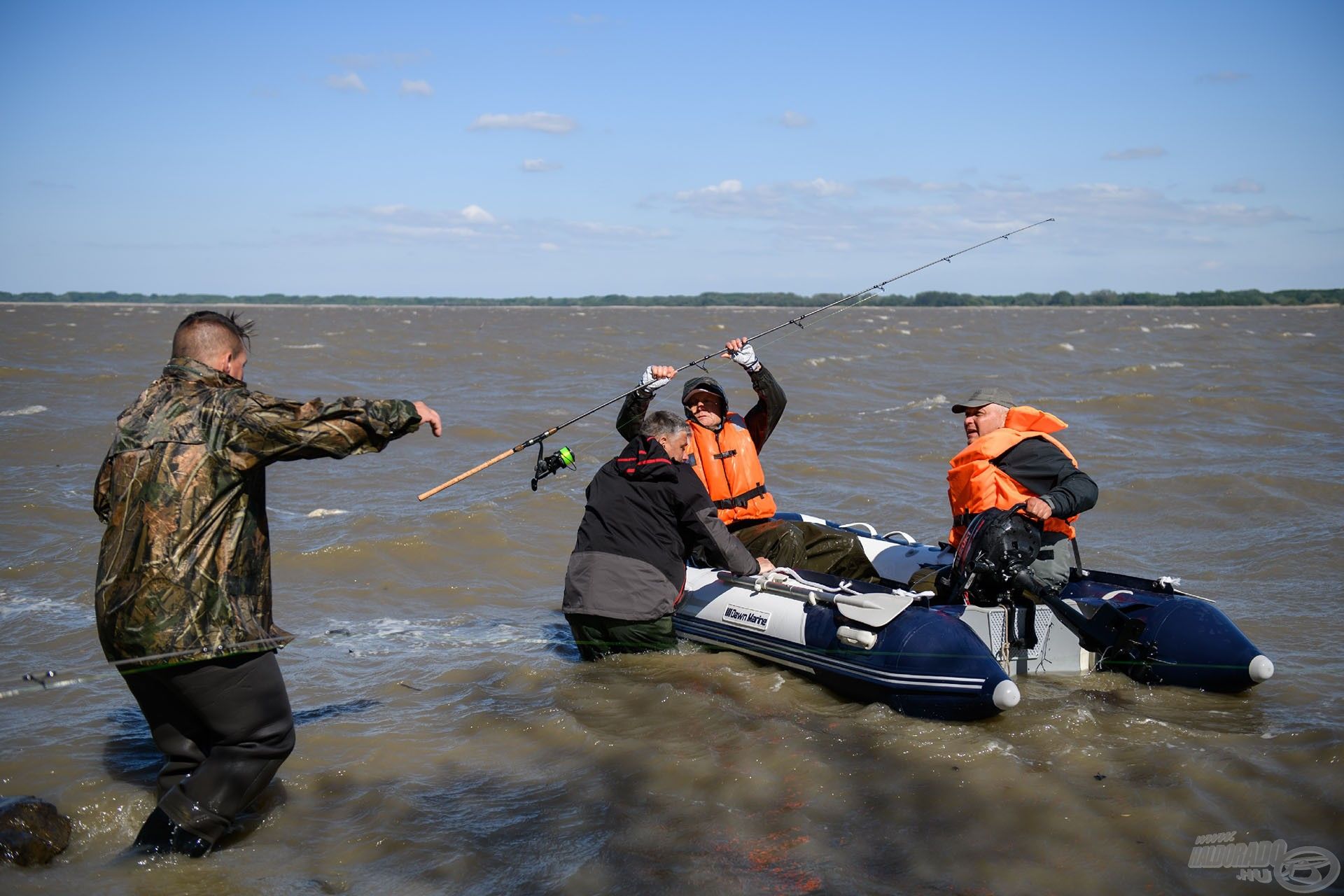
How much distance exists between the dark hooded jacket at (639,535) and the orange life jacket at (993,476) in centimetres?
127

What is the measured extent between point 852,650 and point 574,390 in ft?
54.2

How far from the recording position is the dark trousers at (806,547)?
723cm

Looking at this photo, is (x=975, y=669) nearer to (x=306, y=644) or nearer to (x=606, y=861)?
(x=606, y=861)

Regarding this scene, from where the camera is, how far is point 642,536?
6301 mm

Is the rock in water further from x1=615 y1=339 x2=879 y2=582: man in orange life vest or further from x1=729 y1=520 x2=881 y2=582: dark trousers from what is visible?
x1=729 y1=520 x2=881 y2=582: dark trousers

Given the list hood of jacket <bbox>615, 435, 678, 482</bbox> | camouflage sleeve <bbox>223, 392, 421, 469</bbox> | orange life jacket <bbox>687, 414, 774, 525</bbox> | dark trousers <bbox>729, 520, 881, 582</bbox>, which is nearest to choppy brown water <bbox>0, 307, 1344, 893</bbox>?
dark trousers <bbox>729, 520, 881, 582</bbox>

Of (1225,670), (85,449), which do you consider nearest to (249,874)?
(1225,670)

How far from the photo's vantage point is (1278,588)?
831cm

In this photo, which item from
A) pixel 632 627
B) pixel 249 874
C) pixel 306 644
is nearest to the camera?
pixel 249 874

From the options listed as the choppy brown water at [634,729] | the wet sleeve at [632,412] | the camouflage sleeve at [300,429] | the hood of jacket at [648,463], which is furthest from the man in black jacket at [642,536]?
the camouflage sleeve at [300,429]

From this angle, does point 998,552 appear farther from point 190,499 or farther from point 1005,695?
point 190,499

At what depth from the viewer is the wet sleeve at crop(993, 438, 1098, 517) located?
19.4ft

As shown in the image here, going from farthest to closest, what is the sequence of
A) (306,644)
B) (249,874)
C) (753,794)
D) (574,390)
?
(574,390) → (306,644) → (753,794) → (249,874)

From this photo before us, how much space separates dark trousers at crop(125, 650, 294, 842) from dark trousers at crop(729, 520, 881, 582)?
3.79 m
